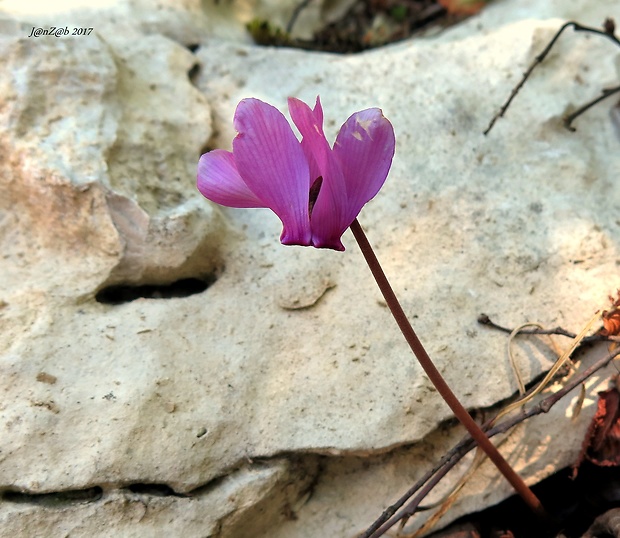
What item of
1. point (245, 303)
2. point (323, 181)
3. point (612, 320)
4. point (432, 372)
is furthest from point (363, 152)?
point (612, 320)

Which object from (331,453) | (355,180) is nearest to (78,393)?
(331,453)

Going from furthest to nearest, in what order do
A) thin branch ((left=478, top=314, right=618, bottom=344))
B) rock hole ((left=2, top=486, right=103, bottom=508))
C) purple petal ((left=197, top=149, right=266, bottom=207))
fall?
1. thin branch ((left=478, top=314, right=618, bottom=344))
2. rock hole ((left=2, top=486, right=103, bottom=508))
3. purple petal ((left=197, top=149, right=266, bottom=207))

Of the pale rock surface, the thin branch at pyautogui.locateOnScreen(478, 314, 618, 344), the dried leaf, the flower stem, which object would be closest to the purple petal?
the flower stem

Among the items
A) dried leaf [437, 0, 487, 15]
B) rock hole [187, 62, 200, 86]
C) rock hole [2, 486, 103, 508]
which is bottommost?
rock hole [2, 486, 103, 508]

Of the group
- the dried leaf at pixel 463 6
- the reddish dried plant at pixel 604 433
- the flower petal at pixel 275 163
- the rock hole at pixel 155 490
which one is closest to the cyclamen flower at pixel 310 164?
the flower petal at pixel 275 163

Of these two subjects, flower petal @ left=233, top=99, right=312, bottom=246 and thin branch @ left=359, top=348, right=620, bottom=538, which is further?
thin branch @ left=359, top=348, right=620, bottom=538

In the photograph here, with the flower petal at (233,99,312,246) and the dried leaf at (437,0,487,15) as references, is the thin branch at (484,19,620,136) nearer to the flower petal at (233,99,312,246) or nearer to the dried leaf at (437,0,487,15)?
the dried leaf at (437,0,487,15)

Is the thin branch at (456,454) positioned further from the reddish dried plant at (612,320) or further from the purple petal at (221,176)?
the purple petal at (221,176)
